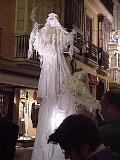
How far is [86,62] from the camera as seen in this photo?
59.3 feet

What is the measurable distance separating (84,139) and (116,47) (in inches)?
840

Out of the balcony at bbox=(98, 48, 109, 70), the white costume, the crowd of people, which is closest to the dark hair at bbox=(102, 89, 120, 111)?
the crowd of people

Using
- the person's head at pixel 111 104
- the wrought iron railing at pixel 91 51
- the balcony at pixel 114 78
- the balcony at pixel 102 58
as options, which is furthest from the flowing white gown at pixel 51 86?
the balcony at pixel 114 78

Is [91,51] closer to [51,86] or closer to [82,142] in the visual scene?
[51,86]

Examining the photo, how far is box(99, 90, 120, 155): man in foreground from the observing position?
315 centimetres

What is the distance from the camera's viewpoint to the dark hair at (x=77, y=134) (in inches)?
89.3

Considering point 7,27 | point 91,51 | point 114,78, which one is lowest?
point 114,78

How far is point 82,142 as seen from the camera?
226 centimetres

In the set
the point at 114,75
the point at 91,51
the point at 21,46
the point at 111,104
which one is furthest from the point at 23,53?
the point at 114,75

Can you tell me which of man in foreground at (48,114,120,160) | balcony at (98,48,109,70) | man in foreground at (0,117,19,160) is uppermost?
balcony at (98,48,109,70)

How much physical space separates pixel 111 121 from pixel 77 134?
1.04 m

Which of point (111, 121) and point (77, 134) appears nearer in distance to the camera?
point (77, 134)

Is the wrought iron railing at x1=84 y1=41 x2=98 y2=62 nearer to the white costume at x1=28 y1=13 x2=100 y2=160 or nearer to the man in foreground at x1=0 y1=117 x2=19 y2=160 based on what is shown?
the white costume at x1=28 y1=13 x2=100 y2=160

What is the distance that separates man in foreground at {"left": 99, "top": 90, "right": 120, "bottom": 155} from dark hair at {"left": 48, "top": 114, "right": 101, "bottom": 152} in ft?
2.73
